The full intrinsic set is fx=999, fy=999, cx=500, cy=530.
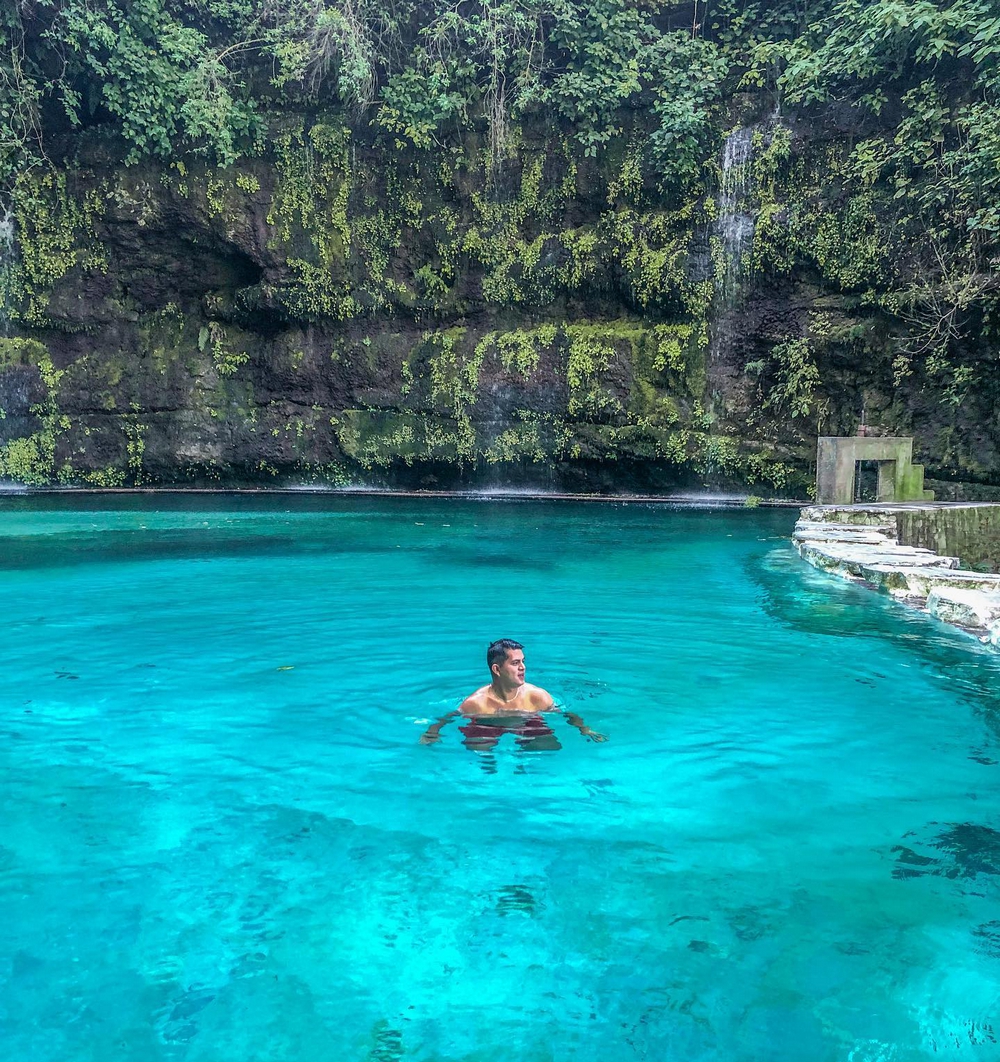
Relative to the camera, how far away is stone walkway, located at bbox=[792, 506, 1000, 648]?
24.9 ft

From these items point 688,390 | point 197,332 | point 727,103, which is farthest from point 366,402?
point 727,103

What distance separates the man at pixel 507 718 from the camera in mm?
5398

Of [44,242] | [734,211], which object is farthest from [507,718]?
[44,242]

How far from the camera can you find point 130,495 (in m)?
19.6

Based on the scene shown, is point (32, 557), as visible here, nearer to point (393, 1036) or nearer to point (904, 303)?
point (393, 1036)

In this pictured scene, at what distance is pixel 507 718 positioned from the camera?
18.2ft

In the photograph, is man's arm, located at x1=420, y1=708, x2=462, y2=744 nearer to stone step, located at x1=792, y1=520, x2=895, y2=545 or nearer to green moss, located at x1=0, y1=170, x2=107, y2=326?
stone step, located at x1=792, y1=520, x2=895, y2=545

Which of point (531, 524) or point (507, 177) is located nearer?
point (531, 524)

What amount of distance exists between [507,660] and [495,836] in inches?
39.2

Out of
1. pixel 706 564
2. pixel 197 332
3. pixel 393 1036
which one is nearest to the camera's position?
pixel 393 1036

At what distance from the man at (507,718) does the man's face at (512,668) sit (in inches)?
0.9

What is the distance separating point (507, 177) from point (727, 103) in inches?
172

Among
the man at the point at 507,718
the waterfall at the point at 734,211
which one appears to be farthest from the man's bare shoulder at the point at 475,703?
the waterfall at the point at 734,211

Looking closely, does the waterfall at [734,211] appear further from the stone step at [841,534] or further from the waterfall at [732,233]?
the stone step at [841,534]
